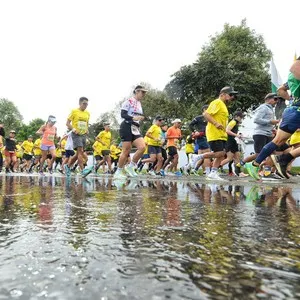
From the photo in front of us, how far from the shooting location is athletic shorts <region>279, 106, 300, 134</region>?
4971 mm

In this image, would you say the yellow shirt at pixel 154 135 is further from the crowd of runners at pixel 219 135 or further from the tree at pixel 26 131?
the tree at pixel 26 131

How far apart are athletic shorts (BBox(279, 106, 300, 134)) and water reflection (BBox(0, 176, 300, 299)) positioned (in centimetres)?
288

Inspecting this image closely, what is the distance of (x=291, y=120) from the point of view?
5086mm

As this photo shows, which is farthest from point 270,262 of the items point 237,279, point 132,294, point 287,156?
point 287,156

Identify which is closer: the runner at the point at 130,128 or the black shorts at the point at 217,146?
the runner at the point at 130,128

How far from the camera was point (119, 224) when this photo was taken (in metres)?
1.98

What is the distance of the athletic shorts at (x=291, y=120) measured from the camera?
4.97 metres

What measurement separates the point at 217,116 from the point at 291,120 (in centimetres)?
231

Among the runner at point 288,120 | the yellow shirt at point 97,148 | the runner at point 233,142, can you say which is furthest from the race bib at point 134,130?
the yellow shirt at point 97,148

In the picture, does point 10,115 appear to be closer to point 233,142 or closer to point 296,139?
point 233,142

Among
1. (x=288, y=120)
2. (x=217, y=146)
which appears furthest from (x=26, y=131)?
(x=288, y=120)

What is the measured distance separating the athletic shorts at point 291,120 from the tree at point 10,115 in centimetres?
8673

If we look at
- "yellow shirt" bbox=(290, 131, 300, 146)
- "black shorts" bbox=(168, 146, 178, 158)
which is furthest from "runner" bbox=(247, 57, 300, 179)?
"black shorts" bbox=(168, 146, 178, 158)

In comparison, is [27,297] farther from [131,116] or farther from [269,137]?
[269,137]
